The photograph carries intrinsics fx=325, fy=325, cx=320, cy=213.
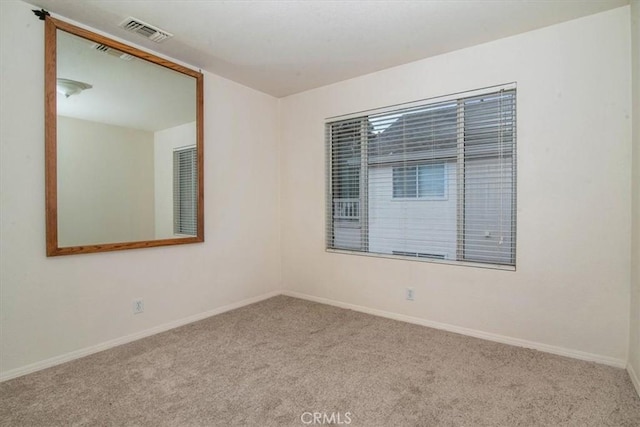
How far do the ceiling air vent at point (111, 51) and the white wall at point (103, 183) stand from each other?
56 cm

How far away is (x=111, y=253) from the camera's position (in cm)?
260

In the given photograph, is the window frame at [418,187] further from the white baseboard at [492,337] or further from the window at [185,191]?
the window at [185,191]

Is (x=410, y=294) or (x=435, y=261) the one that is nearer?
(x=435, y=261)

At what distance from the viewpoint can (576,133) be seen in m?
2.35

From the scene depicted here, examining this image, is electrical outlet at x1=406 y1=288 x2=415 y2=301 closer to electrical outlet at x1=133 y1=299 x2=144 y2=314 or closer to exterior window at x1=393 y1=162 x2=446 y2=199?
exterior window at x1=393 y1=162 x2=446 y2=199

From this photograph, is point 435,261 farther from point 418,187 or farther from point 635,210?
point 635,210

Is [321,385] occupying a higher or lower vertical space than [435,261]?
lower

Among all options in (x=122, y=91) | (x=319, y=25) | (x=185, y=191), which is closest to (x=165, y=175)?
(x=185, y=191)

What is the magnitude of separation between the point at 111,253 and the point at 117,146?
0.87 m

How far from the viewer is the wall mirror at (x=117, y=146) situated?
231 cm

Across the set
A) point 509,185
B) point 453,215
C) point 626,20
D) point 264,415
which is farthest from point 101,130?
point 626,20

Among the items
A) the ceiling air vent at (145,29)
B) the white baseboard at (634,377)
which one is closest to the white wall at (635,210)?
the white baseboard at (634,377)

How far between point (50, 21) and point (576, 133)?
3.78m

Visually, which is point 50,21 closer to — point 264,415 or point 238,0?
point 238,0
